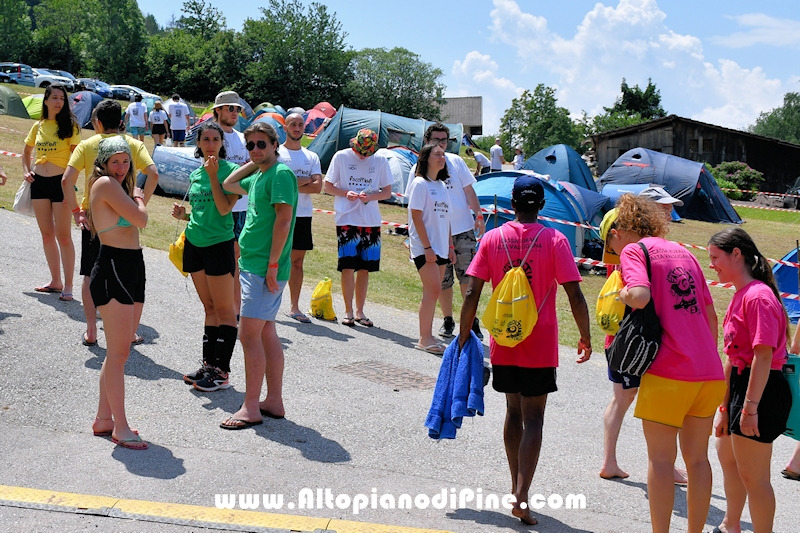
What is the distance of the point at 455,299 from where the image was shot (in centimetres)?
1083

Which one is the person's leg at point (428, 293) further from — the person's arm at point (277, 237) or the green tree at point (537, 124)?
the green tree at point (537, 124)

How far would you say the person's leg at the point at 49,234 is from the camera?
7340 mm

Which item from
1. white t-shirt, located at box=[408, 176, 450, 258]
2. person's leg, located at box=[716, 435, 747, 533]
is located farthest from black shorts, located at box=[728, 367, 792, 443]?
white t-shirt, located at box=[408, 176, 450, 258]

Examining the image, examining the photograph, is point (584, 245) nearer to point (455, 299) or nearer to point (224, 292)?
point (455, 299)

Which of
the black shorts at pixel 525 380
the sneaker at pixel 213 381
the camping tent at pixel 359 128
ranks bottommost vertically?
the sneaker at pixel 213 381

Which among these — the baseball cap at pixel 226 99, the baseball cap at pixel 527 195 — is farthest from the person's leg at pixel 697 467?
the baseball cap at pixel 226 99

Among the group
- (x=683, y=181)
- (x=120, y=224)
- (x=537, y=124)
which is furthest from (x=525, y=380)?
(x=537, y=124)

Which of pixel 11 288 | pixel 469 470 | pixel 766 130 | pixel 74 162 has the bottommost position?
pixel 469 470

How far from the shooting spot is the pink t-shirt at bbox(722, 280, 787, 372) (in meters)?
3.86

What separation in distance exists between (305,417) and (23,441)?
169 centimetres

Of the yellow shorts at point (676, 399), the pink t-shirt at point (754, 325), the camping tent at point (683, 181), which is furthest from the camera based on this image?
the camping tent at point (683, 181)

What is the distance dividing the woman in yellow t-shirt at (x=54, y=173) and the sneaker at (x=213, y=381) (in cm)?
227

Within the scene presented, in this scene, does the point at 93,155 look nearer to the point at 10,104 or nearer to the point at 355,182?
the point at 355,182

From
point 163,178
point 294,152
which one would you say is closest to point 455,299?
point 294,152
